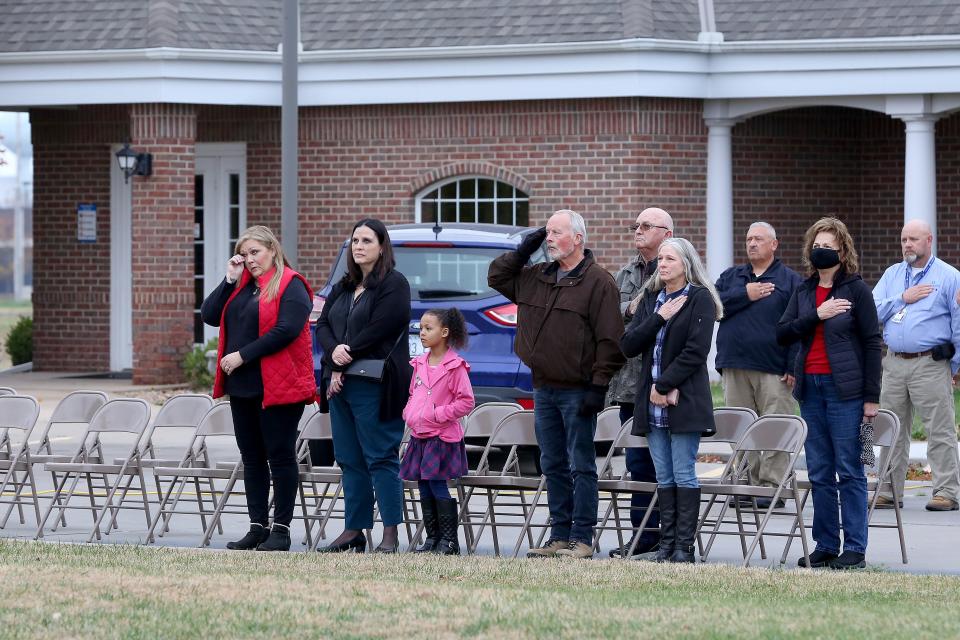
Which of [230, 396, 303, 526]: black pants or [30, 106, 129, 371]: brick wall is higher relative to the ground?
[30, 106, 129, 371]: brick wall

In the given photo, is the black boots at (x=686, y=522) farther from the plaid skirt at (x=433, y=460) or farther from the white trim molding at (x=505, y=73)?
the white trim molding at (x=505, y=73)

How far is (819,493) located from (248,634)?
354cm

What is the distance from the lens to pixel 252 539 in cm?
948

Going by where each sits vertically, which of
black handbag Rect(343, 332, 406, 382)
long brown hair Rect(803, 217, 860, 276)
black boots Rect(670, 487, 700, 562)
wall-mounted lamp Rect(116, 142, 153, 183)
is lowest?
black boots Rect(670, 487, 700, 562)

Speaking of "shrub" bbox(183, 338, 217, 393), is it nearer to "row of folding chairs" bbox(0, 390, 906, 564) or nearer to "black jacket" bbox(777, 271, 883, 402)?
"row of folding chairs" bbox(0, 390, 906, 564)

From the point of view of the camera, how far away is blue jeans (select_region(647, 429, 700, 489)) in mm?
8883

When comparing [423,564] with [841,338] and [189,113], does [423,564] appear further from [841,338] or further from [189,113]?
[189,113]

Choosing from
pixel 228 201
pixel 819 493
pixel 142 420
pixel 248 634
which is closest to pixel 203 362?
pixel 228 201

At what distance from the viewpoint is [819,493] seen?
898cm

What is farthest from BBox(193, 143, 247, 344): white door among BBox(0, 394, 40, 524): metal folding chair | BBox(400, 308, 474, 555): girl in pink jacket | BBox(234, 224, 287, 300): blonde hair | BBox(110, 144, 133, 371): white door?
BBox(400, 308, 474, 555): girl in pink jacket

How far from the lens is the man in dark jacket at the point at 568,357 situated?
8.91 meters

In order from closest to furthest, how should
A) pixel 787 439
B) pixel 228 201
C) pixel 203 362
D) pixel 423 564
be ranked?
pixel 423 564 < pixel 787 439 < pixel 203 362 < pixel 228 201

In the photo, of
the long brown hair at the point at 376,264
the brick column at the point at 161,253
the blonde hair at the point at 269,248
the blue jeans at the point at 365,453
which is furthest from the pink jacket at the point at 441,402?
the brick column at the point at 161,253

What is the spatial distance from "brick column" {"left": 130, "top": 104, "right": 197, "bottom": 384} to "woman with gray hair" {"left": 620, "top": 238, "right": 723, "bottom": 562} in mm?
10998
